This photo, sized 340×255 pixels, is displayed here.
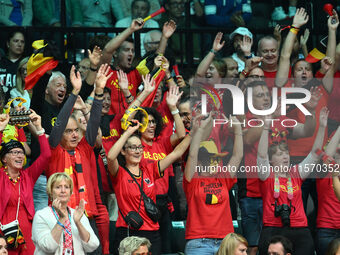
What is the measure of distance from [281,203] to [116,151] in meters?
1.86

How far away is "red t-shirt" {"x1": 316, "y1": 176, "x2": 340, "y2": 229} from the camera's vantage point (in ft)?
28.8

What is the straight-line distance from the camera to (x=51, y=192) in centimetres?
740

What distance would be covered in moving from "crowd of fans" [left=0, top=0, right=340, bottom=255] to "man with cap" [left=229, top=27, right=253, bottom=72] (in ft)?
0.10

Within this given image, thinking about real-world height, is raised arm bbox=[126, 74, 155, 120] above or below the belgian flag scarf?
above

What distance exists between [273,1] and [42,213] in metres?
6.43

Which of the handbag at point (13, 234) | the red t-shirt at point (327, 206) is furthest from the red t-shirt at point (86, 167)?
the red t-shirt at point (327, 206)

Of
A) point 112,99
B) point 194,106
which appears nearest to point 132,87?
point 112,99

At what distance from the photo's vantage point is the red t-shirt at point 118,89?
31.5ft

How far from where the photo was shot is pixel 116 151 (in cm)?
809

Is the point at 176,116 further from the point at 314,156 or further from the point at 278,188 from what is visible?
the point at 314,156

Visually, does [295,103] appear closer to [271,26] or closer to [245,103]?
[245,103]

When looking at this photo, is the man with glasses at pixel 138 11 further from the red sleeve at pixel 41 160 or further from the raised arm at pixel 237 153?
the red sleeve at pixel 41 160

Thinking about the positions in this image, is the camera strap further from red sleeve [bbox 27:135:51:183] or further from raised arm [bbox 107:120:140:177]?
red sleeve [bbox 27:135:51:183]

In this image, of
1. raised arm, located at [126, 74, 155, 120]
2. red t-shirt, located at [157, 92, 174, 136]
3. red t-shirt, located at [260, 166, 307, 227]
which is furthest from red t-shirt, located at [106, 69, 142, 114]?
red t-shirt, located at [260, 166, 307, 227]
